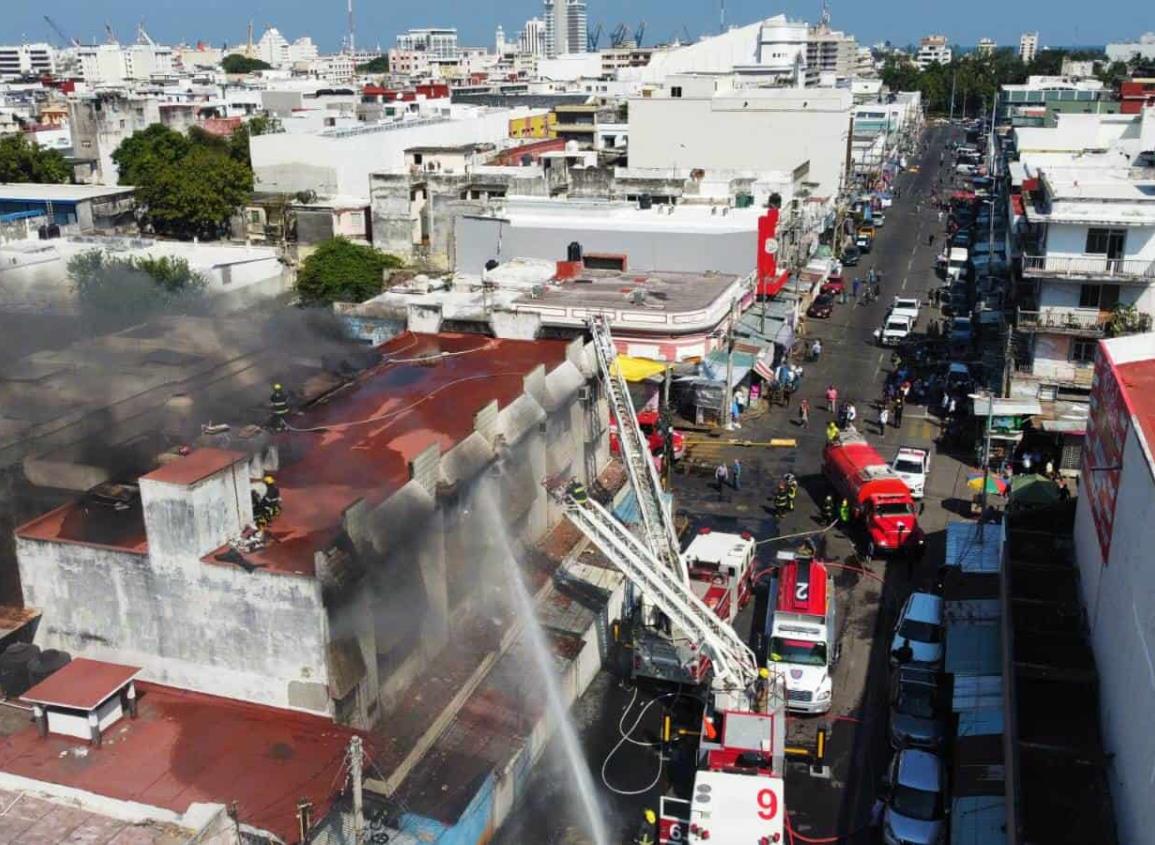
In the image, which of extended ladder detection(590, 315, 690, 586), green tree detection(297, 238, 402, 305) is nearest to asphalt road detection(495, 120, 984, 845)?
extended ladder detection(590, 315, 690, 586)

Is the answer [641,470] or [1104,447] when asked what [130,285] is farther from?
[1104,447]

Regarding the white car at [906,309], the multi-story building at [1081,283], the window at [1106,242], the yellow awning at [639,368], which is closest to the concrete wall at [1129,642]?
the multi-story building at [1081,283]

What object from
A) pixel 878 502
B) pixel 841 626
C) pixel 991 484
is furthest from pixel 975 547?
pixel 991 484

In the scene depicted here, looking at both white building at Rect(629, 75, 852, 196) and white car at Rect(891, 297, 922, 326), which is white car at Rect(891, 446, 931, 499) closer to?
white car at Rect(891, 297, 922, 326)

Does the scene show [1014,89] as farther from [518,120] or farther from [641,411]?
[641,411]

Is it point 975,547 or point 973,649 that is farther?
point 975,547

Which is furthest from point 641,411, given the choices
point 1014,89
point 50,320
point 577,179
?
point 1014,89

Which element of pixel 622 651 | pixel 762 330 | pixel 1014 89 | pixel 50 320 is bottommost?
pixel 622 651
